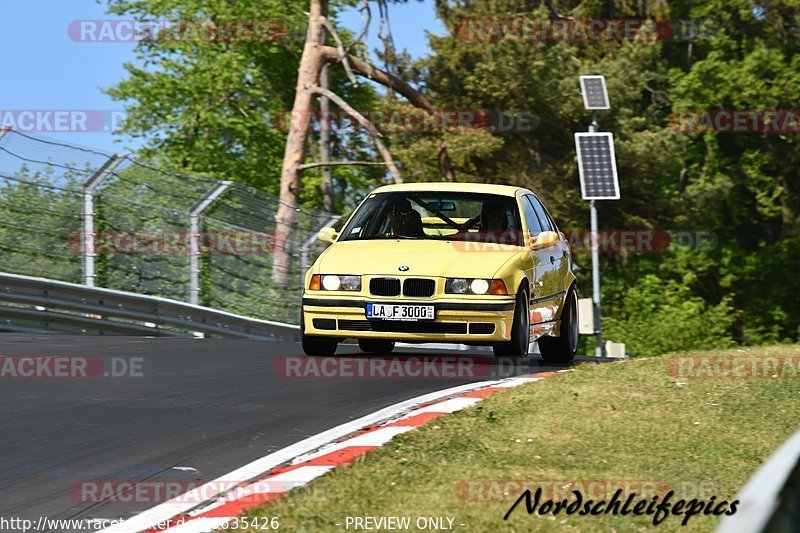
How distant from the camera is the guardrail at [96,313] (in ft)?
54.6

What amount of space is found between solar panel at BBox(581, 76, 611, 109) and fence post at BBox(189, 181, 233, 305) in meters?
12.3

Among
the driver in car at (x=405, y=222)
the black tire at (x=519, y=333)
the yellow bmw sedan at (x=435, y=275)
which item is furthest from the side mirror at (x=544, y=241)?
the driver in car at (x=405, y=222)

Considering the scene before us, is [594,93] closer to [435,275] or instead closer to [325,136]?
[325,136]

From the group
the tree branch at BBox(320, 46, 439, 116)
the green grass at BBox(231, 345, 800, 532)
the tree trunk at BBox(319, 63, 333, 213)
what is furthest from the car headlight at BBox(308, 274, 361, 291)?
the tree trunk at BBox(319, 63, 333, 213)

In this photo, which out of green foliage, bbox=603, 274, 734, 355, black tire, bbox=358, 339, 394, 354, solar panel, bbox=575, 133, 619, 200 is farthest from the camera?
green foliage, bbox=603, 274, 734, 355

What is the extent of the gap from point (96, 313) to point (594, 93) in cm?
1532

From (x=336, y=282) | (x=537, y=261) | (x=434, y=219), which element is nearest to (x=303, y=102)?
(x=434, y=219)

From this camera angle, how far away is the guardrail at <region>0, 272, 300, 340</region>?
54.6 ft

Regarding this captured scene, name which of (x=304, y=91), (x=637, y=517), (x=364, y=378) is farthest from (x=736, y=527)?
(x=304, y=91)

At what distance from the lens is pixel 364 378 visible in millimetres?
11016

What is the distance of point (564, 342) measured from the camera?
13.3m

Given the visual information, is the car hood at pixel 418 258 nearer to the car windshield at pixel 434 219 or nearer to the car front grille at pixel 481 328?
the car windshield at pixel 434 219

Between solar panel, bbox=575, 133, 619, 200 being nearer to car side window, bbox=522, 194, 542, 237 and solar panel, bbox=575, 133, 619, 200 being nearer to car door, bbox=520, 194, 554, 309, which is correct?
car side window, bbox=522, 194, 542, 237

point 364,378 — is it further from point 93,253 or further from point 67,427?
point 93,253
